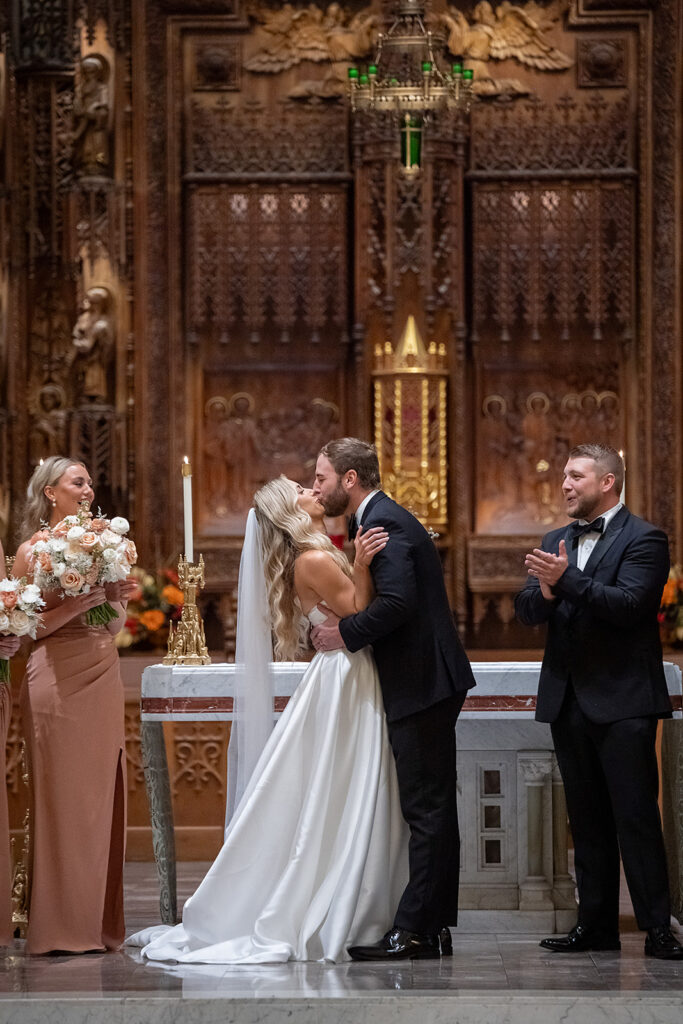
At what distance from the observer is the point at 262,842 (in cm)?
566

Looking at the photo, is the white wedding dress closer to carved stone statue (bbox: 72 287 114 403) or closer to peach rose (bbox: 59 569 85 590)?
peach rose (bbox: 59 569 85 590)

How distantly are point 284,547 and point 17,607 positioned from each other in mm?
1023

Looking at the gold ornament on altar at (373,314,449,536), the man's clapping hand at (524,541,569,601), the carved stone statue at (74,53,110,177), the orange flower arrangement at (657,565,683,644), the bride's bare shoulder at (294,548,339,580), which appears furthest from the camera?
the carved stone statue at (74,53,110,177)

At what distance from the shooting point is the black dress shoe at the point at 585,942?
227 inches

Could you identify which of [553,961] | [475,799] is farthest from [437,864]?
[475,799]

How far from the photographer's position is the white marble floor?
4898 mm

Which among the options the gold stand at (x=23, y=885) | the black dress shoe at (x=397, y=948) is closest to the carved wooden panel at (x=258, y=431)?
the gold stand at (x=23, y=885)

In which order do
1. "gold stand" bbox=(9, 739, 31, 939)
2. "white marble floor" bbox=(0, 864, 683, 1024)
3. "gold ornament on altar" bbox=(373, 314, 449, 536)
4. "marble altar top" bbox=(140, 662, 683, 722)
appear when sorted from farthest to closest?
"gold ornament on altar" bbox=(373, 314, 449, 536) < "marble altar top" bbox=(140, 662, 683, 722) < "gold stand" bbox=(9, 739, 31, 939) < "white marble floor" bbox=(0, 864, 683, 1024)

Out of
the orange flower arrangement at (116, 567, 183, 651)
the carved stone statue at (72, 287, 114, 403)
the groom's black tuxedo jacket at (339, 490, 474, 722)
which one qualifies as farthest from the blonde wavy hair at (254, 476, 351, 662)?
the carved stone statue at (72, 287, 114, 403)

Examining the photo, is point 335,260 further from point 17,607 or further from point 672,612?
point 17,607

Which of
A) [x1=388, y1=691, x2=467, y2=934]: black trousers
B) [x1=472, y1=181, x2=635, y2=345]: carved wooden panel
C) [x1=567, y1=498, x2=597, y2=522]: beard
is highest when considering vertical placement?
[x1=472, y1=181, x2=635, y2=345]: carved wooden panel

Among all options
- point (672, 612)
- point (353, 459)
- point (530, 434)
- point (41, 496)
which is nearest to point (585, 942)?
point (353, 459)

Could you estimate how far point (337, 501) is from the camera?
5.71 m

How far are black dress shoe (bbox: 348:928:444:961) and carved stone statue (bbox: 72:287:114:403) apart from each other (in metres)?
4.92
